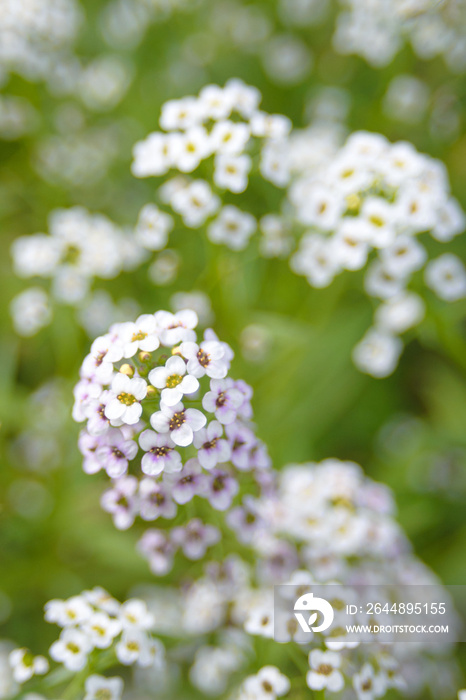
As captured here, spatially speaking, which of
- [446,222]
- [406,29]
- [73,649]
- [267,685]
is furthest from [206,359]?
[406,29]

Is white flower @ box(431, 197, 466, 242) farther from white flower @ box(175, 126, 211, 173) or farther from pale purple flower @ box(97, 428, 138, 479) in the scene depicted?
pale purple flower @ box(97, 428, 138, 479)

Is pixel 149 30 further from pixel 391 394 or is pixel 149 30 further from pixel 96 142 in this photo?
pixel 391 394

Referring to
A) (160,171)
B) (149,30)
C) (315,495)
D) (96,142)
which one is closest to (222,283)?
(160,171)

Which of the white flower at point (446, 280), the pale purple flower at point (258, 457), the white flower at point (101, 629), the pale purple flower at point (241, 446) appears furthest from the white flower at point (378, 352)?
the white flower at point (101, 629)

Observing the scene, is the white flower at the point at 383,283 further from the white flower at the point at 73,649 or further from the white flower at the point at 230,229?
the white flower at the point at 73,649

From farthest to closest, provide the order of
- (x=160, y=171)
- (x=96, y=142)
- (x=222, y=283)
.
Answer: (x=96, y=142) < (x=222, y=283) < (x=160, y=171)

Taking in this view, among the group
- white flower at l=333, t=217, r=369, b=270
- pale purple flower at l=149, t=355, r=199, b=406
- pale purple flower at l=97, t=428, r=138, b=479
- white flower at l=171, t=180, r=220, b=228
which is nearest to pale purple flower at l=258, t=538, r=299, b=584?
pale purple flower at l=97, t=428, r=138, b=479
